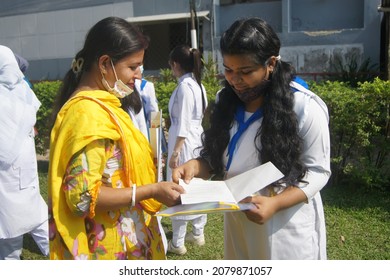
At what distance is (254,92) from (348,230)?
2643 millimetres

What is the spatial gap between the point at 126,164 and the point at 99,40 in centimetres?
52

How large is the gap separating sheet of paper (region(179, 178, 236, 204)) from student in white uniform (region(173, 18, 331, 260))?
0.09 meters

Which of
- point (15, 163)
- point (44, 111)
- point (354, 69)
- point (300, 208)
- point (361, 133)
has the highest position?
point (300, 208)

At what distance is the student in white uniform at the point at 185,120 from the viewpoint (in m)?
3.73

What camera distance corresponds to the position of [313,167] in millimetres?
1751

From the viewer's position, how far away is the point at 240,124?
1.86m

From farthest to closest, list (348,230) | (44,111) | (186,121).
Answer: (44,111), (348,230), (186,121)

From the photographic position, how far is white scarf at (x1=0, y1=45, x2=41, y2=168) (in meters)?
2.96

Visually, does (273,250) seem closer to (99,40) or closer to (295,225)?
(295,225)

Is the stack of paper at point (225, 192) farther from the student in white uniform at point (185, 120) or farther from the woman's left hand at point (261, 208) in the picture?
the student in white uniform at point (185, 120)

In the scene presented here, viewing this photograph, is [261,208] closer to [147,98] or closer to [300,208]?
[300,208]

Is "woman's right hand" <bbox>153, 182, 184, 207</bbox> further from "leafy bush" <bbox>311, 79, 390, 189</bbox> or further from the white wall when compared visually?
the white wall

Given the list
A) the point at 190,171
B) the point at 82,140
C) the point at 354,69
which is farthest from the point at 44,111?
the point at 82,140

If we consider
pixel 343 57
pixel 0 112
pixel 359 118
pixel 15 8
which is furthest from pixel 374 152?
pixel 15 8
